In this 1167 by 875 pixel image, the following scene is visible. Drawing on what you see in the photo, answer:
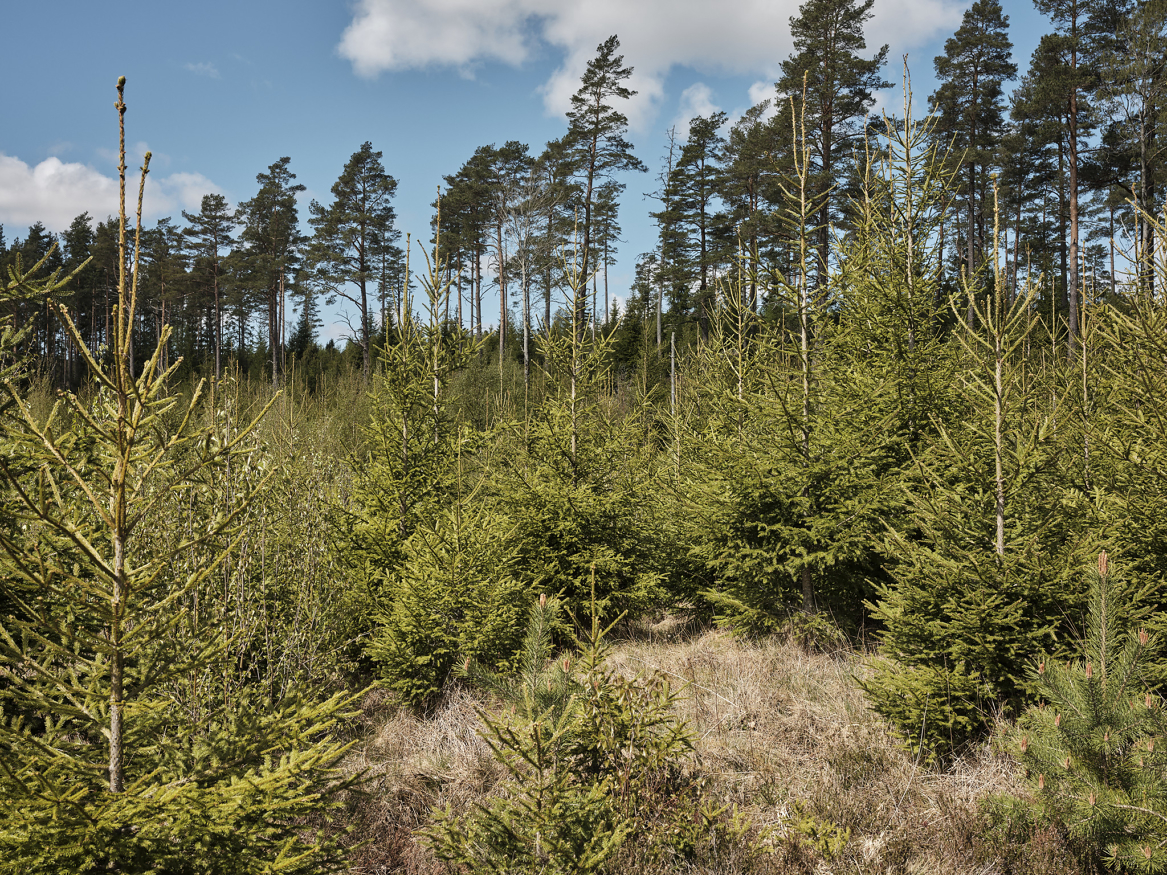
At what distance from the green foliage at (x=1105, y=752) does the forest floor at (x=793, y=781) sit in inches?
10.7

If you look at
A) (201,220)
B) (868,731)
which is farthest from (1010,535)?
(201,220)

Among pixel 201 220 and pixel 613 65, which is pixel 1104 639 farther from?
pixel 201 220

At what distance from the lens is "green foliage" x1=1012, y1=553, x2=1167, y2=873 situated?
115 inches

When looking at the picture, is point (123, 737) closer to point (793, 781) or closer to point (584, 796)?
point (584, 796)

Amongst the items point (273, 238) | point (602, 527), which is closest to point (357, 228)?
point (273, 238)

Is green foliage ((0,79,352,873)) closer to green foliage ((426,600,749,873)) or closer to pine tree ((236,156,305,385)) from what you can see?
green foliage ((426,600,749,873))

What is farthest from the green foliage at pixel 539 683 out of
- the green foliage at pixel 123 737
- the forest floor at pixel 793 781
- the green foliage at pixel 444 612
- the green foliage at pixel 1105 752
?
the green foliage at pixel 1105 752

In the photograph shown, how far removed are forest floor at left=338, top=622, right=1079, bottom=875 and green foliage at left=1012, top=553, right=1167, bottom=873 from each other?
272mm

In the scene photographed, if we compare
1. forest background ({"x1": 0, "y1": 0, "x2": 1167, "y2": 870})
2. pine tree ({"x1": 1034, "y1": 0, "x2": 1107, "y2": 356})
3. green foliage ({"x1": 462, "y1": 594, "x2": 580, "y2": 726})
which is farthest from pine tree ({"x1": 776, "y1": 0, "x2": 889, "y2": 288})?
green foliage ({"x1": 462, "y1": 594, "x2": 580, "y2": 726})

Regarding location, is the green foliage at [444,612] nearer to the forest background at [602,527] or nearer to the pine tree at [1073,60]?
the forest background at [602,527]

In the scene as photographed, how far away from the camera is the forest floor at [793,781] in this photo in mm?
3309

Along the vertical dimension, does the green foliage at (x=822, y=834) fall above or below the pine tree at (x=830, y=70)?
below

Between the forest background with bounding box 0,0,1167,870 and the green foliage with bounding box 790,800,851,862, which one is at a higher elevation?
the forest background with bounding box 0,0,1167,870

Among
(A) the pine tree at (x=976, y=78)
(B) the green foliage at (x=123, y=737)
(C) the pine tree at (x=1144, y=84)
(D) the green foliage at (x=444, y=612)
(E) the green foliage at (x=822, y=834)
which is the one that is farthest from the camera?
(A) the pine tree at (x=976, y=78)
